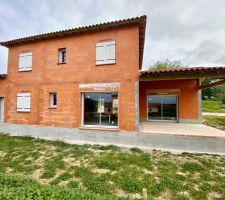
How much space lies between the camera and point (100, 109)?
10930 millimetres

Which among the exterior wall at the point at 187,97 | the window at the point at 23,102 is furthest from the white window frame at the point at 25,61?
the exterior wall at the point at 187,97

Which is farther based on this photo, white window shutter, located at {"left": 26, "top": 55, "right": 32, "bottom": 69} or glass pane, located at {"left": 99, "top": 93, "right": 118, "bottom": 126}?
white window shutter, located at {"left": 26, "top": 55, "right": 32, "bottom": 69}

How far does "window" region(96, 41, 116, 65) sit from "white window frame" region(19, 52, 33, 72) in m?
5.63

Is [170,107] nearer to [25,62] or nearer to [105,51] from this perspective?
[105,51]

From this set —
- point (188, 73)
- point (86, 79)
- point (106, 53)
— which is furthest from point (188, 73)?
point (86, 79)

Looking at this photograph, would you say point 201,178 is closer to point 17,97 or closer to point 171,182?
point 171,182

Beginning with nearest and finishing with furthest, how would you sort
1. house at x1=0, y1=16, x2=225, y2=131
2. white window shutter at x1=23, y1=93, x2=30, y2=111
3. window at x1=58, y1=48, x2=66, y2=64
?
house at x1=0, y1=16, x2=225, y2=131, window at x1=58, y1=48, x2=66, y2=64, white window shutter at x1=23, y1=93, x2=30, y2=111

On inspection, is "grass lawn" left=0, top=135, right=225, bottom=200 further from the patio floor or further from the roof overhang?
the roof overhang

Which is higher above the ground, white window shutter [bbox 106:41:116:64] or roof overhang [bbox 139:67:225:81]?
white window shutter [bbox 106:41:116:64]

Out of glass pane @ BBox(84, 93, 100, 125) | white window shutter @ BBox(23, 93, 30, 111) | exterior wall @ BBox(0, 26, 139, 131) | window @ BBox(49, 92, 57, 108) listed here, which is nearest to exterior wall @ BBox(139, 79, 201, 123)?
exterior wall @ BBox(0, 26, 139, 131)

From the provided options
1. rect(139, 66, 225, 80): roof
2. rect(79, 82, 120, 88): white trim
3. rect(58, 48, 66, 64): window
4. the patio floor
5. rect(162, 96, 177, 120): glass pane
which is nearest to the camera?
rect(139, 66, 225, 80): roof

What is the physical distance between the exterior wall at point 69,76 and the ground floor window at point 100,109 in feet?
1.54

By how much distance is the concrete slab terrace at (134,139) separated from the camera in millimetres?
8641

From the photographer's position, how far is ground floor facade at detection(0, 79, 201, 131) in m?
10.1
